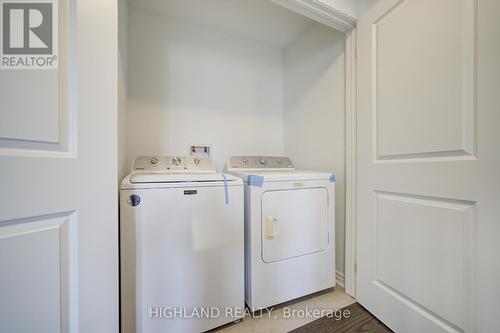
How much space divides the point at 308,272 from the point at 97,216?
1.36m

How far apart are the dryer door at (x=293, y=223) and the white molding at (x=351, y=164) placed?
6.5 inches

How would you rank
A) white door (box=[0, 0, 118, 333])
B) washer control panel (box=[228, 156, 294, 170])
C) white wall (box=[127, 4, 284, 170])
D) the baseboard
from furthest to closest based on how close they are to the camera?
washer control panel (box=[228, 156, 294, 170]) < white wall (box=[127, 4, 284, 170]) < the baseboard < white door (box=[0, 0, 118, 333])

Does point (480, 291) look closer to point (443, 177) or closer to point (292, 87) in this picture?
point (443, 177)

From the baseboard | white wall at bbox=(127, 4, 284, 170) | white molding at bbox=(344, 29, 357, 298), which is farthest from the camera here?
white wall at bbox=(127, 4, 284, 170)

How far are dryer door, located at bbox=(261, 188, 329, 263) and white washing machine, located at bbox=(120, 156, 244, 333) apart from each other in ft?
0.65

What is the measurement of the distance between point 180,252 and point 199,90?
151cm

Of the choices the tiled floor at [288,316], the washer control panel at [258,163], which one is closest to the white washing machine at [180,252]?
the tiled floor at [288,316]

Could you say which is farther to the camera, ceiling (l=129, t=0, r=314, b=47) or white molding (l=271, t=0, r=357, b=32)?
ceiling (l=129, t=0, r=314, b=47)

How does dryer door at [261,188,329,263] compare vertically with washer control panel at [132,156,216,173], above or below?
below

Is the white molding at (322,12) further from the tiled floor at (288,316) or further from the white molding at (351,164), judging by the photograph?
the tiled floor at (288,316)

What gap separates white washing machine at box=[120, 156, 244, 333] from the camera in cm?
97

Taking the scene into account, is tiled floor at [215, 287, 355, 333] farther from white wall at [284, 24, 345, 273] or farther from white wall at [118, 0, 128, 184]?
white wall at [118, 0, 128, 184]

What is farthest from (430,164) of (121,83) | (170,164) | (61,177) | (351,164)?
(121,83)

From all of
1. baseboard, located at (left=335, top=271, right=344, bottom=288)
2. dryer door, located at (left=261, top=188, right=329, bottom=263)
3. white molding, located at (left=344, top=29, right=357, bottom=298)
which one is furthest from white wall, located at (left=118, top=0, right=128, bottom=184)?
baseboard, located at (left=335, top=271, right=344, bottom=288)
